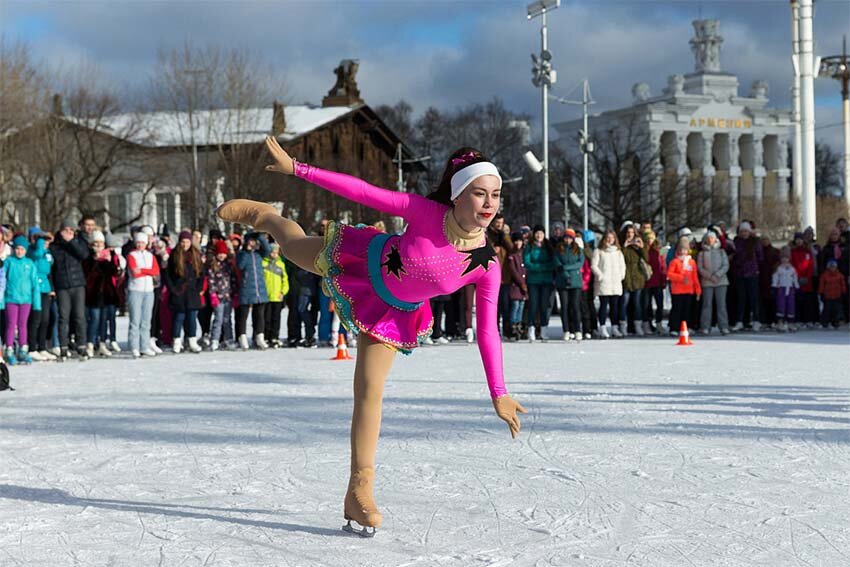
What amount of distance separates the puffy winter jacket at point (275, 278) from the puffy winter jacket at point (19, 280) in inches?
135

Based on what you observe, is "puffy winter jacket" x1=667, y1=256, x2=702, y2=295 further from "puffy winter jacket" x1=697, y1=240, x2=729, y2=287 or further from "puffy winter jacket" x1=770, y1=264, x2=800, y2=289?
"puffy winter jacket" x1=770, y1=264, x2=800, y2=289

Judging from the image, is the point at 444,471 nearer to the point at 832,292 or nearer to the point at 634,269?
the point at 634,269

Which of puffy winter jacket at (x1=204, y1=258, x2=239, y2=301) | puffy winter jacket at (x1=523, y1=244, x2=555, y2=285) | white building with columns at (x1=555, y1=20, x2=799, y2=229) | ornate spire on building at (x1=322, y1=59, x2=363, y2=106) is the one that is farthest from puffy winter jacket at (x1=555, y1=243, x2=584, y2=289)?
white building with columns at (x1=555, y1=20, x2=799, y2=229)

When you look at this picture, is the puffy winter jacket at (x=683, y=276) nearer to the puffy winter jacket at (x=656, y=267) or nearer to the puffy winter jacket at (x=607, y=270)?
the puffy winter jacket at (x=656, y=267)

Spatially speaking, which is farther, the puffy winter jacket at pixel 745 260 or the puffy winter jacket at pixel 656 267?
the puffy winter jacket at pixel 745 260

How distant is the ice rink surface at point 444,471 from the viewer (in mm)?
4613

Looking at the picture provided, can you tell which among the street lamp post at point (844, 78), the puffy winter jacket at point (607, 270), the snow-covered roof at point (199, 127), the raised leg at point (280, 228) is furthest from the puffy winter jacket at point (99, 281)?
the street lamp post at point (844, 78)

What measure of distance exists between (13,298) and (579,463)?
361 inches

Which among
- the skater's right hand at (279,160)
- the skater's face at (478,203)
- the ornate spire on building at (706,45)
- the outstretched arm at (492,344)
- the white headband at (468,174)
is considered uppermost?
the ornate spire on building at (706,45)

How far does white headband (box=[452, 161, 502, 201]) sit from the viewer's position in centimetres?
467

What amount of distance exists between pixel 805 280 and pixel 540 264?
464 centimetres

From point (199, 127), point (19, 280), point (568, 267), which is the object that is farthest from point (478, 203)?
point (199, 127)

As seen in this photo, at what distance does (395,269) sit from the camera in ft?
16.1

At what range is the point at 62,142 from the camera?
4291 centimetres
